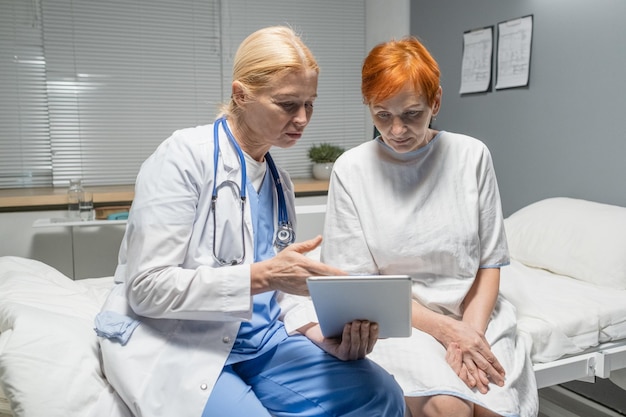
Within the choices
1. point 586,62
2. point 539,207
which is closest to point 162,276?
point 539,207

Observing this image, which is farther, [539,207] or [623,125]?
[539,207]

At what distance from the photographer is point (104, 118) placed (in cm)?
369

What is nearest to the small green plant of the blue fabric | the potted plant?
the potted plant

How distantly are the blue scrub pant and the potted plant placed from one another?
9.21ft

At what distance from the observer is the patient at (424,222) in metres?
1.46

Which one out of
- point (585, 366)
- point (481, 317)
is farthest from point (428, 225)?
point (585, 366)

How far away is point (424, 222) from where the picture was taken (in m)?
1.56

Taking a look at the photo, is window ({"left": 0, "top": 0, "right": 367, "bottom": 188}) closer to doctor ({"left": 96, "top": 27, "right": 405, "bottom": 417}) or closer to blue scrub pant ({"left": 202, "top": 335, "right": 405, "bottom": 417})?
doctor ({"left": 96, "top": 27, "right": 405, "bottom": 417})

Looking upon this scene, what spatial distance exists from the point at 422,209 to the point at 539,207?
49.9 inches

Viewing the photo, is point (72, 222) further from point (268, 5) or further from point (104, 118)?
point (268, 5)

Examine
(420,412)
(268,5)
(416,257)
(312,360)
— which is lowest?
(420,412)

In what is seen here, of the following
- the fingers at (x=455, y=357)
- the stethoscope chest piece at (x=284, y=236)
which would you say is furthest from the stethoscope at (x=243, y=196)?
the fingers at (x=455, y=357)

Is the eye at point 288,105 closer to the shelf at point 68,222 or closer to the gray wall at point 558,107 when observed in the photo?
the gray wall at point 558,107

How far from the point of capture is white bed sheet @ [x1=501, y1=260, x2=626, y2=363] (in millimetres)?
1735
